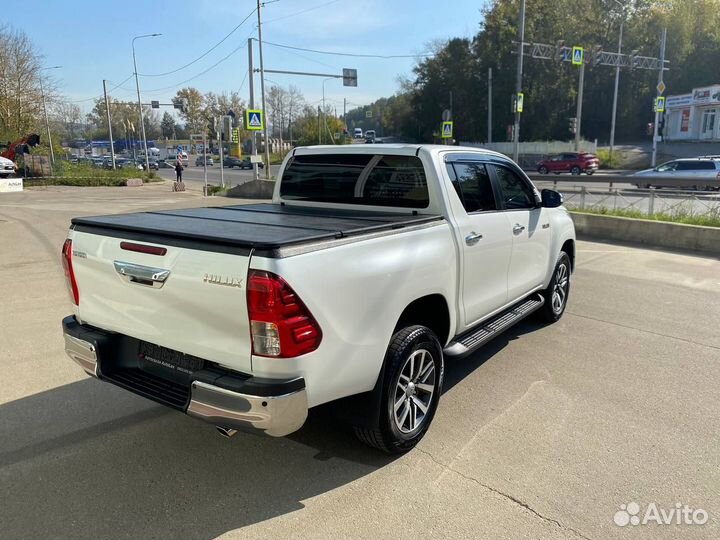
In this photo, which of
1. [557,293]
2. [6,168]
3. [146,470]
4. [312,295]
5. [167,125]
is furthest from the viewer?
[167,125]

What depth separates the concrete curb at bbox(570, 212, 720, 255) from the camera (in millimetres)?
10398

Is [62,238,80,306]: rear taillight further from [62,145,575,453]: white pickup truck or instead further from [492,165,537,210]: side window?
[492,165,537,210]: side window

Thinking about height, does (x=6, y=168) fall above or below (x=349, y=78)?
below

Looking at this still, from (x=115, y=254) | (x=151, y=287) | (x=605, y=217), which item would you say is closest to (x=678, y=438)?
(x=151, y=287)

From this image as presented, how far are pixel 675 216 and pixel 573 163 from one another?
30.4 metres

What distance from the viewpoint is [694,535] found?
8.86ft

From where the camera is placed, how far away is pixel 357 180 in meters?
4.47

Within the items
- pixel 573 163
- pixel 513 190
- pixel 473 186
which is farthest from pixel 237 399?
pixel 573 163

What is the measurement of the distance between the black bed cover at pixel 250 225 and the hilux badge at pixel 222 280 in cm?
16

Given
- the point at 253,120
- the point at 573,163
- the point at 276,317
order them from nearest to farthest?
the point at 276,317, the point at 253,120, the point at 573,163

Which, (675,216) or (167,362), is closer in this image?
(167,362)

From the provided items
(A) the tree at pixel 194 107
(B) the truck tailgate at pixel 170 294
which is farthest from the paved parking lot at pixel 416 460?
(A) the tree at pixel 194 107

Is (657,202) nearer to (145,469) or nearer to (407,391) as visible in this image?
(407,391)

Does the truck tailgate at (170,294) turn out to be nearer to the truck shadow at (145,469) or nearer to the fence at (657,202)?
the truck shadow at (145,469)
